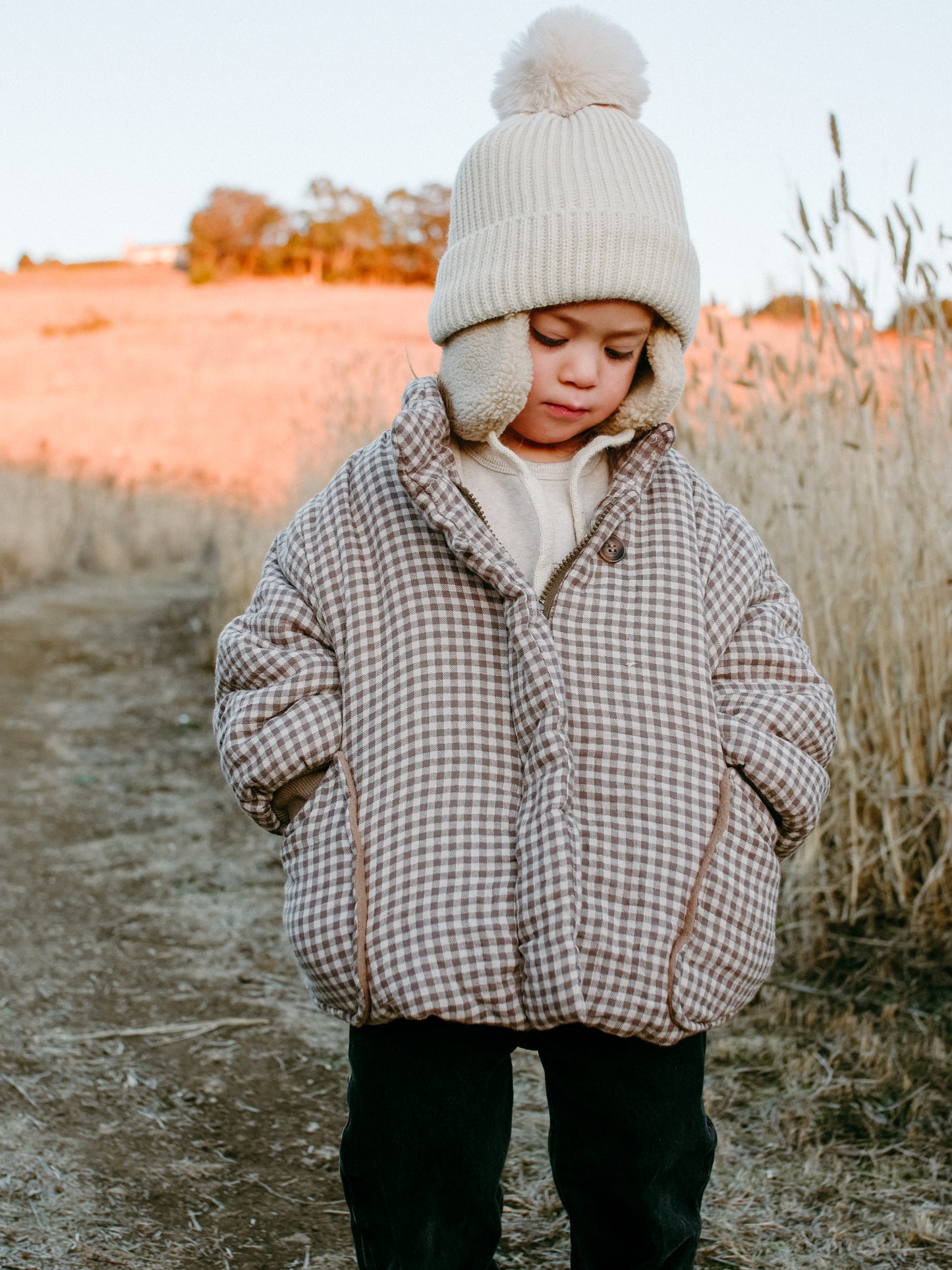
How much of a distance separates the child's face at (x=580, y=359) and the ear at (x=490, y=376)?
0.07 ft

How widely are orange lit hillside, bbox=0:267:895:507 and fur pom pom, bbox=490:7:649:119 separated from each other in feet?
4.43

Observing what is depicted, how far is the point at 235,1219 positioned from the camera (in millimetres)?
1908

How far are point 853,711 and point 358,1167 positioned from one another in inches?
66.7

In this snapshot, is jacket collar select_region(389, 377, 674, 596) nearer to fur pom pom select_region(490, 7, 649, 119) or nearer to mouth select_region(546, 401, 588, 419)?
mouth select_region(546, 401, 588, 419)

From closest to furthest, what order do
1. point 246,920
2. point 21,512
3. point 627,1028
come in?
1. point 627,1028
2. point 246,920
3. point 21,512

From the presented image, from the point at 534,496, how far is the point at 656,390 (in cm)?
22

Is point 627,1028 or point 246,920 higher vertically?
point 627,1028

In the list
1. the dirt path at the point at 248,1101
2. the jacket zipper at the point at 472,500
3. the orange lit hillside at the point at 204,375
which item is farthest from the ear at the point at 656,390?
the orange lit hillside at the point at 204,375

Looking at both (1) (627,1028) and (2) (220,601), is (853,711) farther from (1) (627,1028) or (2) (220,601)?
(2) (220,601)

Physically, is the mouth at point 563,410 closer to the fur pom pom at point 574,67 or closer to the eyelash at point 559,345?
the eyelash at point 559,345

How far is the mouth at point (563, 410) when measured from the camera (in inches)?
59.7

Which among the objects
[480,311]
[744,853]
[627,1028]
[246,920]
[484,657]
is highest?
[480,311]

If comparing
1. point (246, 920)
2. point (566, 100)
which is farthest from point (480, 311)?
point (246, 920)

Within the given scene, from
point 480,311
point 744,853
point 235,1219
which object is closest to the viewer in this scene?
point 744,853
